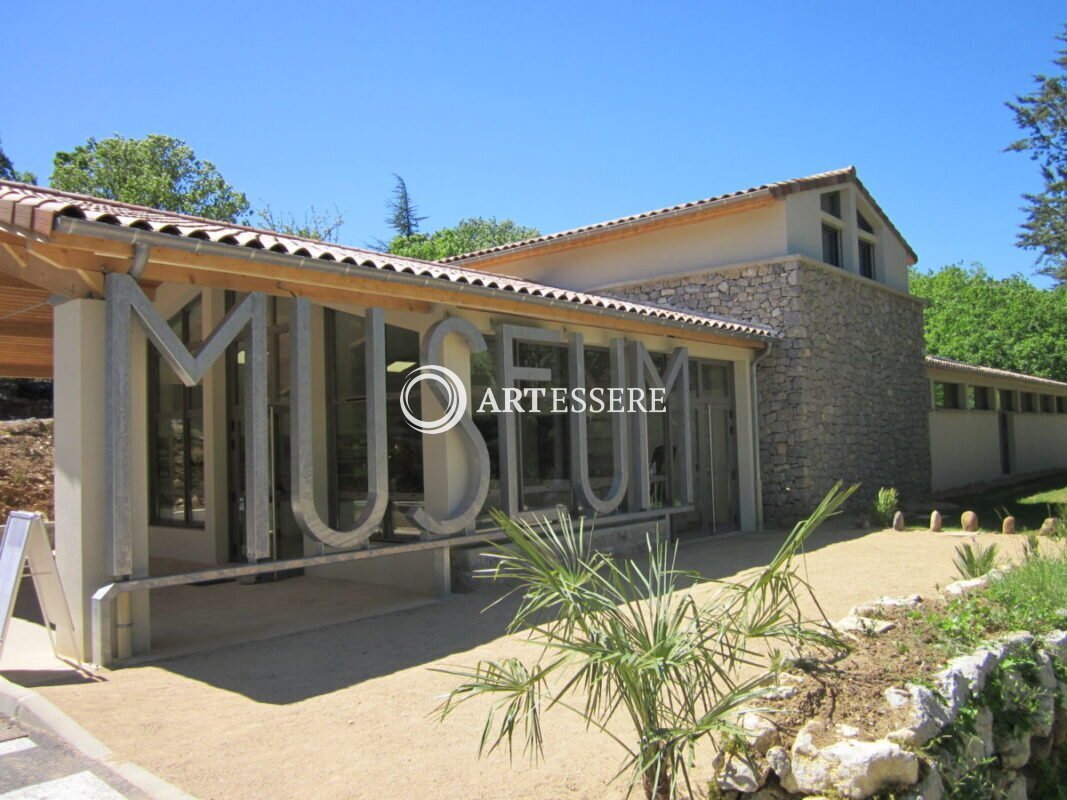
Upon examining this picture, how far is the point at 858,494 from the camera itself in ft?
48.4

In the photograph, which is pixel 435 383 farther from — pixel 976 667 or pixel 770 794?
pixel 770 794

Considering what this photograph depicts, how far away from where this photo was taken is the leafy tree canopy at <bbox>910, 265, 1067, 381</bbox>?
2908cm

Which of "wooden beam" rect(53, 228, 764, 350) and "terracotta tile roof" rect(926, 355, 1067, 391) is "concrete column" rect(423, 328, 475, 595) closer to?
"wooden beam" rect(53, 228, 764, 350)

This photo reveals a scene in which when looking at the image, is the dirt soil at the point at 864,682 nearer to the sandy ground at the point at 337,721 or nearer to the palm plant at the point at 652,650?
the palm plant at the point at 652,650

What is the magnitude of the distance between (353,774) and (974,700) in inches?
119

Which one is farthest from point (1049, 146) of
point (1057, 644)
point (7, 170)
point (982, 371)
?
point (7, 170)

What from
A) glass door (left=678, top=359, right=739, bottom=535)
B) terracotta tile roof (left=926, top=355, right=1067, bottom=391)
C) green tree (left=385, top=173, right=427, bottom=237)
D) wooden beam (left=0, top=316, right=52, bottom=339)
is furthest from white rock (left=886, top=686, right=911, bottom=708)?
green tree (left=385, top=173, right=427, bottom=237)

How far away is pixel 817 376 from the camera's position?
537 inches

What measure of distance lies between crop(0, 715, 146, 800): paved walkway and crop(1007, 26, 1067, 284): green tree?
31.0 m

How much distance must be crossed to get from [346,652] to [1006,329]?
30.4 metres

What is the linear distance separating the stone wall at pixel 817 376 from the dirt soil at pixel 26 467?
11.4 metres

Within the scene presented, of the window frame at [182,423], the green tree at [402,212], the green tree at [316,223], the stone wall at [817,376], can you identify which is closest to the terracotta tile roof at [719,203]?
the stone wall at [817,376]

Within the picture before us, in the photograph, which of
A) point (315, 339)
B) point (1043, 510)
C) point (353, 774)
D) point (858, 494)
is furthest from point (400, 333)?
point (1043, 510)

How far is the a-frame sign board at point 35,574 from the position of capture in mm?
5582
